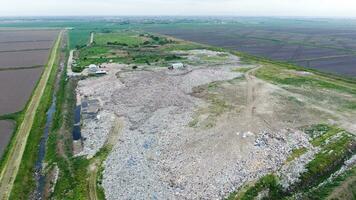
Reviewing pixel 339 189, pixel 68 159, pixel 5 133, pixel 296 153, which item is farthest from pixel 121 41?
pixel 339 189

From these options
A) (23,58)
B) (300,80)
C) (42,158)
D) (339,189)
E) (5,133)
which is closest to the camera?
(339,189)

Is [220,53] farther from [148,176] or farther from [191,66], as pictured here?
[148,176]

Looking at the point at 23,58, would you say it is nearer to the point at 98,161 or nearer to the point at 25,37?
the point at 25,37

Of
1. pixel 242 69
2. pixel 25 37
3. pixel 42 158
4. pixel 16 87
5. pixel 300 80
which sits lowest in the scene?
pixel 42 158

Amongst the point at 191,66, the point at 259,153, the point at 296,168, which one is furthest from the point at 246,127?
the point at 191,66

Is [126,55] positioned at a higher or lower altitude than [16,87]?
higher

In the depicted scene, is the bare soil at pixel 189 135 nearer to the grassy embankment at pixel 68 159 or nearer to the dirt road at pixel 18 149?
the grassy embankment at pixel 68 159
